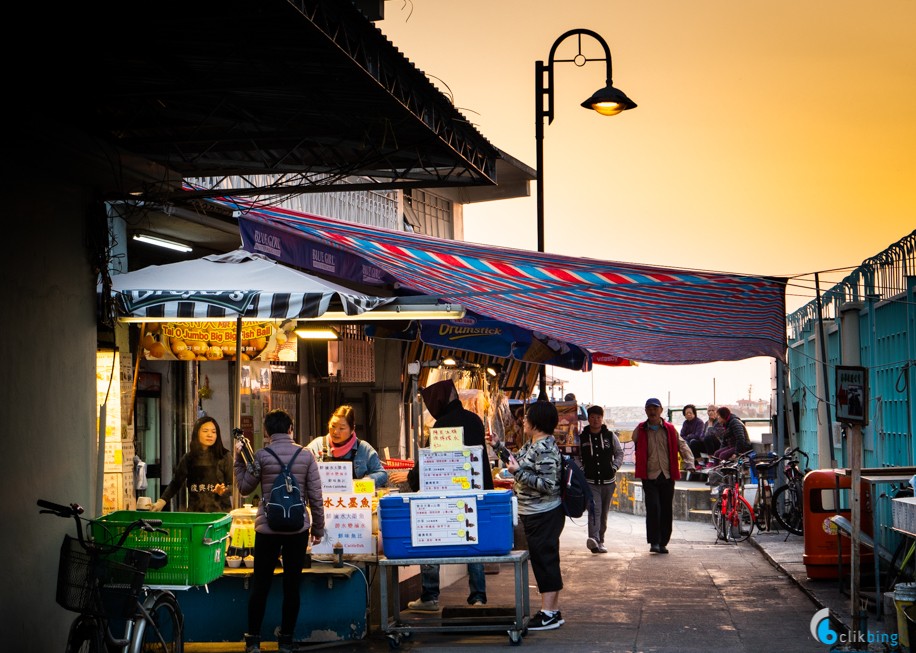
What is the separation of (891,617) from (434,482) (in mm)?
3710

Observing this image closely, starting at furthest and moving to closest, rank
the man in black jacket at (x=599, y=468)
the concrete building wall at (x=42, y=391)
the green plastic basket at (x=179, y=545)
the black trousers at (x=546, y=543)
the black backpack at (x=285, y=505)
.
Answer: the man in black jacket at (x=599, y=468) → the black trousers at (x=546, y=543) → the black backpack at (x=285, y=505) → the green plastic basket at (x=179, y=545) → the concrete building wall at (x=42, y=391)

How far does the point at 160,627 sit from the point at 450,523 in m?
2.55

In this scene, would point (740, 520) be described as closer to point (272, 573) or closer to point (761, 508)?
point (761, 508)

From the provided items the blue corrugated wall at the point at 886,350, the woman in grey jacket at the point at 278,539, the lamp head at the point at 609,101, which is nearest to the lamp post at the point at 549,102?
the lamp head at the point at 609,101

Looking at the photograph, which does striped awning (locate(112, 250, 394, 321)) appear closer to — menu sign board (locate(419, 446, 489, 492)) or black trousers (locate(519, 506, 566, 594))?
menu sign board (locate(419, 446, 489, 492))

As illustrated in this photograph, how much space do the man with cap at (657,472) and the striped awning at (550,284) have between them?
8.78 ft

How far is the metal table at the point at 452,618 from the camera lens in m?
9.29

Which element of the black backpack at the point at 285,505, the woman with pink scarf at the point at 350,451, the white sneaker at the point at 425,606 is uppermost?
the woman with pink scarf at the point at 350,451

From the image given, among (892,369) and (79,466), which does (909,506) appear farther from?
(79,466)

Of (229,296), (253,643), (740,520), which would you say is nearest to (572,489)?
(253,643)

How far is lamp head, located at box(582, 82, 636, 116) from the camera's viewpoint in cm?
1395

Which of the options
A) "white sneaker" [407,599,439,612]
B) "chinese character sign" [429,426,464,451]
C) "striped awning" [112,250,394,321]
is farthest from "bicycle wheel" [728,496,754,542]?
"striped awning" [112,250,394,321]

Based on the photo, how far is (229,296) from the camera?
31.0 ft

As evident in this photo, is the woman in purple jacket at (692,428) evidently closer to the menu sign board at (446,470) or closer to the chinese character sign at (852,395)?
the menu sign board at (446,470)
